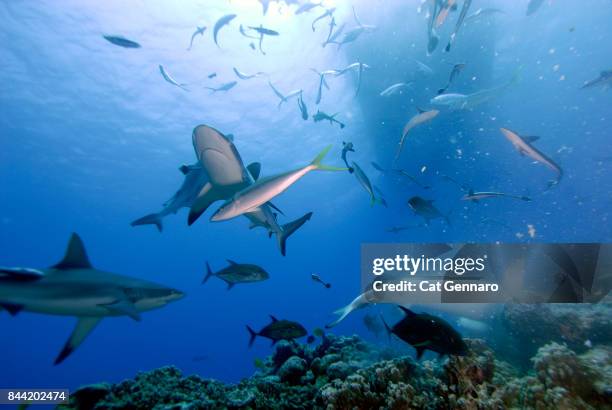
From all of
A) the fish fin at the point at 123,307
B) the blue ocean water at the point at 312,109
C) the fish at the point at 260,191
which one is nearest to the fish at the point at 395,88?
the blue ocean water at the point at 312,109

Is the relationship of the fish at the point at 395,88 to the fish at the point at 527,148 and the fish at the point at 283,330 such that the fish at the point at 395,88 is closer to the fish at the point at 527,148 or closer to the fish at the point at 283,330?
the fish at the point at 527,148

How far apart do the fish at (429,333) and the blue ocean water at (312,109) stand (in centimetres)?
924

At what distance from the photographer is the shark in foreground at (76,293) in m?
4.07

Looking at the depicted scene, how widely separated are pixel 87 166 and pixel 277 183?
44727 millimetres

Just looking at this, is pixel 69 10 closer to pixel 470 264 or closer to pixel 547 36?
pixel 470 264

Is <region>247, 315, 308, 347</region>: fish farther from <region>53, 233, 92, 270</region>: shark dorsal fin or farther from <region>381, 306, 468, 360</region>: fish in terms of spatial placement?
<region>53, 233, 92, 270</region>: shark dorsal fin

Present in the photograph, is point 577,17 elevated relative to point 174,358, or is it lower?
elevated

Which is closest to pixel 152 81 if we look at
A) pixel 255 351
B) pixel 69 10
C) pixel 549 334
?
pixel 69 10

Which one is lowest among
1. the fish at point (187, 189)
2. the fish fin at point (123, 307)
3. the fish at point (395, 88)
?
the fish fin at point (123, 307)

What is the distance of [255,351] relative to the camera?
72.7 m

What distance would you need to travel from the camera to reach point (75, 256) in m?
4.87

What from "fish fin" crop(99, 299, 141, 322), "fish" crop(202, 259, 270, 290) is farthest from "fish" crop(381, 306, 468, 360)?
"fish fin" crop(99, 299, 141, 322)

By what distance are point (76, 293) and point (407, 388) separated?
4858 mm

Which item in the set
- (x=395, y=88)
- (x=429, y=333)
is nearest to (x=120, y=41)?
(x=395, y=88)
